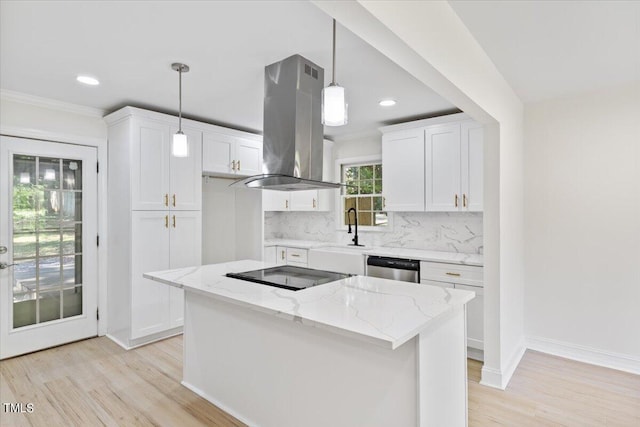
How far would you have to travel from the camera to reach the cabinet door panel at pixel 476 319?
3.22 meters

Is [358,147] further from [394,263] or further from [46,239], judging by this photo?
[46,239]

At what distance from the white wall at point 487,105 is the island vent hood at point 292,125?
0.87 m

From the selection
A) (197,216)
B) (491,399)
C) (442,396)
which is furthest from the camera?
(197,216)

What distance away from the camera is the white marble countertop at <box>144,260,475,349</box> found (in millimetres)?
1471

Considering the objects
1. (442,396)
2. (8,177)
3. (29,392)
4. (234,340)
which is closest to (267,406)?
(234,340)

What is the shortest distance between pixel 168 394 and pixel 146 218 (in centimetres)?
169

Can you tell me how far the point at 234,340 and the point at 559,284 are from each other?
2.98m

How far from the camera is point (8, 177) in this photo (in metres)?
3.21

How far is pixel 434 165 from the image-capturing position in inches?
149

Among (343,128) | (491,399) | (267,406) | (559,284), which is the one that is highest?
(343,128)

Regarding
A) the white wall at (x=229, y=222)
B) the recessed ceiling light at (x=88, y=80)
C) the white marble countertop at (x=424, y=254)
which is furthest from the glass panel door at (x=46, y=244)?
the white marble countertop at (x=424, y=254)

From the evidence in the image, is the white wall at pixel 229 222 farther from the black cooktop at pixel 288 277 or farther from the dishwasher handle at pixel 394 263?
the black cooktop at pixel 288 277

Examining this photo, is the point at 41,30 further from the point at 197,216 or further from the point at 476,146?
the point at 476,146

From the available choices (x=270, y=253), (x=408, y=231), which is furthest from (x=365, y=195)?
(x=270, y=253)
